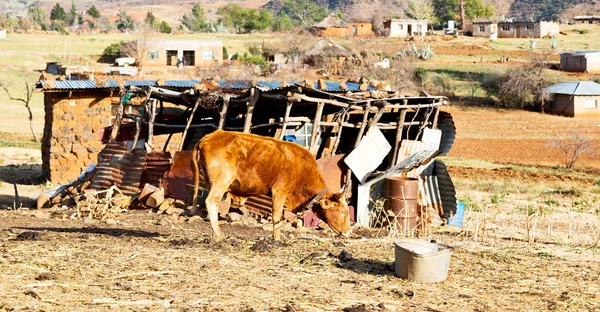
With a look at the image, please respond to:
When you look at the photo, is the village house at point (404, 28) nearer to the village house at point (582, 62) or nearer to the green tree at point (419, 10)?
the green tree at point (419, 10)

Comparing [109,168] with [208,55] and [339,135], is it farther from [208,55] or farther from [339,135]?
[208,55]

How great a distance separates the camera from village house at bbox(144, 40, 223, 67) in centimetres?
6800

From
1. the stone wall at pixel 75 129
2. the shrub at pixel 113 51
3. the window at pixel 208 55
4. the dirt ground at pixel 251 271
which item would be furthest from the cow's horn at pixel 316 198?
the shrub at pixel 113 51

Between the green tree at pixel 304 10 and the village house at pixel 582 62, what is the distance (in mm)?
86681

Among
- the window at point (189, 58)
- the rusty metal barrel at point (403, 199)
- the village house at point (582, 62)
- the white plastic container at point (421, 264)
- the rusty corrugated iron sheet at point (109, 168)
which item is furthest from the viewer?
the window at point (189, 58)

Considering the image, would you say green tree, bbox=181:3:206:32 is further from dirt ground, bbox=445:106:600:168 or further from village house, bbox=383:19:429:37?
dirt ground, bbox=445:106:600:168

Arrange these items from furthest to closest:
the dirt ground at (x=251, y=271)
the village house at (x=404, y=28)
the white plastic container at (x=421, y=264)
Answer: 1. the village house at (x=404, y=28)
2. the white plastic container at (x=421, y=264)
3. the dirt ground at (x=251, y=271)

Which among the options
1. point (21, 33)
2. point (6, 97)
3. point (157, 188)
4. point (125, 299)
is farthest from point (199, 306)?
point (21, 33)

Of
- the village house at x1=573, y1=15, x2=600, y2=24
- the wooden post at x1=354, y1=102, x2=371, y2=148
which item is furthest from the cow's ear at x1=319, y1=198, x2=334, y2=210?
the village house at x1=573, y1=15, x2=600, y2=24

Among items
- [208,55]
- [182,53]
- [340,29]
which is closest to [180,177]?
[182,53]

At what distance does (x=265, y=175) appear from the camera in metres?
Answer: 11.7

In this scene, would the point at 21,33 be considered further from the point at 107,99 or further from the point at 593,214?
the point at 593,214

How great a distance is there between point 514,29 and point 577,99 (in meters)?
41.6

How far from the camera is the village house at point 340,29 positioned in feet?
300
